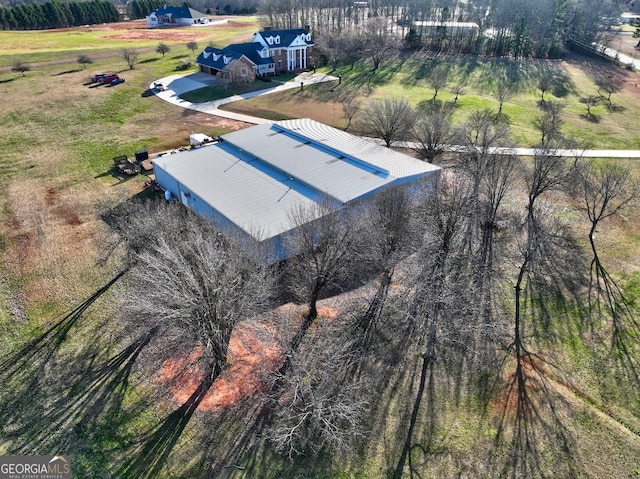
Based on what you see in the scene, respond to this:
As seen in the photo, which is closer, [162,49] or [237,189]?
[237,189]

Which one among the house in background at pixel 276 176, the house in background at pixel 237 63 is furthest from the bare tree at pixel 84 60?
the house in background at pixel 276 176

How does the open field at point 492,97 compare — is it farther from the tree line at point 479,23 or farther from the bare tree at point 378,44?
the tree line at point 479,23

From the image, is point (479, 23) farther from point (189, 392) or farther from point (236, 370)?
point (189, 392)

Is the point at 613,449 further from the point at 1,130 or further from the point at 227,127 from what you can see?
the point at 1,130

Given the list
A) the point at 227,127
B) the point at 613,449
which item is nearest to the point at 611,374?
the point at 613,449

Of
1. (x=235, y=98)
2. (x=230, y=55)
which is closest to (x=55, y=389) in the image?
(x=235, y=98)

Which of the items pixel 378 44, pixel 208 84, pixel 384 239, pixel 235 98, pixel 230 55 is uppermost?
pixel 384 239

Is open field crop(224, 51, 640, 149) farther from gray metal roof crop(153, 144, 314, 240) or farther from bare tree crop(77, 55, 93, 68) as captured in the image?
bare tree crop(77, 55, 93, 68)
